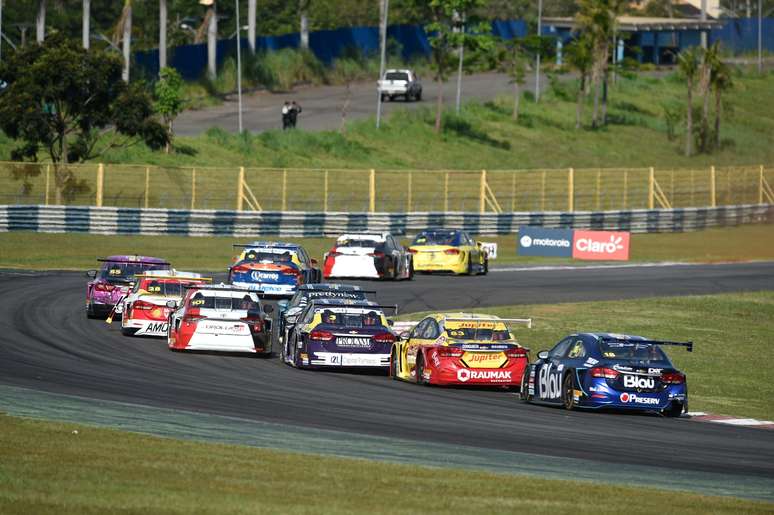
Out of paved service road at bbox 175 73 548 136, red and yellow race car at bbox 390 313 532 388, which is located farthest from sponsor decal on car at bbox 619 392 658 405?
paved service road at bbox 175 73 548 136

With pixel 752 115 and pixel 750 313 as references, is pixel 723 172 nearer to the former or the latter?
pixel 752 115

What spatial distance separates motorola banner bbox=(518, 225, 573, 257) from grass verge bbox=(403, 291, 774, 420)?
13.3 metres

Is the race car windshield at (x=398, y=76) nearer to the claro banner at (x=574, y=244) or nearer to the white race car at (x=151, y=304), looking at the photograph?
the claro banner at (x=574, y=244)

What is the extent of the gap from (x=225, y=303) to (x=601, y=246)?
103 ft

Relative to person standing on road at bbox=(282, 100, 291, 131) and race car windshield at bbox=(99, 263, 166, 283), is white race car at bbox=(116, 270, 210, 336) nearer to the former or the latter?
race car windshield at bbox=(99, 263, 166, 283)

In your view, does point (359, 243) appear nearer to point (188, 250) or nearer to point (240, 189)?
point (188, 250)

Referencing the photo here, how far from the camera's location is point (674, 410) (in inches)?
885

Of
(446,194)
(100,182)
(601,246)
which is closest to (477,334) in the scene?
(100,182)

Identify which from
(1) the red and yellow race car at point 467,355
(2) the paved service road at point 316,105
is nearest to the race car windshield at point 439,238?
(1) the red and yellow race car at point 467,355

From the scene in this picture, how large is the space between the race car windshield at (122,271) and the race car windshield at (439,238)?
15.1m

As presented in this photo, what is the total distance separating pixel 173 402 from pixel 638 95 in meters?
90.4

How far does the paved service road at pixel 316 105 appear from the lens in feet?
261

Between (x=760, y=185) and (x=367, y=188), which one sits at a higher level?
(x=760, y=185)

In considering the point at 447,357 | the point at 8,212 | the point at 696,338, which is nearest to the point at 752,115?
the point at 8,212
